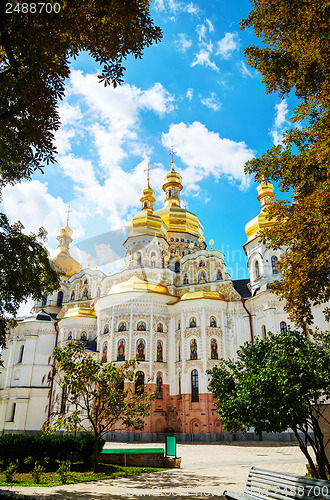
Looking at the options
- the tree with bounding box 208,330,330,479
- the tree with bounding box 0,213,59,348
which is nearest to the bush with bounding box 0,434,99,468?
the tree with bounding box 0,213,59,348

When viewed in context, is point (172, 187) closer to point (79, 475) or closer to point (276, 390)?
point (79, 475)

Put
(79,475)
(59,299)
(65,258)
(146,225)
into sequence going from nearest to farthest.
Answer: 1. (79,475)
2. (146,225)
3. (59,299)
4. (65,258)

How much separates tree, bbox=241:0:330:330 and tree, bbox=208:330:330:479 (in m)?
1.83

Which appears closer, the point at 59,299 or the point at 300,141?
the point at 300,141

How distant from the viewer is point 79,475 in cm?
1216

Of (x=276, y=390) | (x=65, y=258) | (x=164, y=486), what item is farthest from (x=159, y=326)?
(x=276, y=390)

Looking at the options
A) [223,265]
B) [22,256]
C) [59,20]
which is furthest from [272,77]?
[223,265]

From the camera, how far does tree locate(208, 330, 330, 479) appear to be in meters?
8.51

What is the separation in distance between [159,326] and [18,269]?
23.7 m

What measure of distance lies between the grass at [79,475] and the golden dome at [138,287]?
19539mm

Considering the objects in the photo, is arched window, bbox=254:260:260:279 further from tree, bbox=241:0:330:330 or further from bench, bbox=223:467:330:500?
bench, bbox=223:467:330:500

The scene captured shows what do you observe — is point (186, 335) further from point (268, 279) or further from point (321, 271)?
point (321, 271)

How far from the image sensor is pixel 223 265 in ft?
119

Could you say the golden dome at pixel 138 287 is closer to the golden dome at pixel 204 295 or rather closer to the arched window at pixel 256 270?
the golden dome at pixel 204 295
